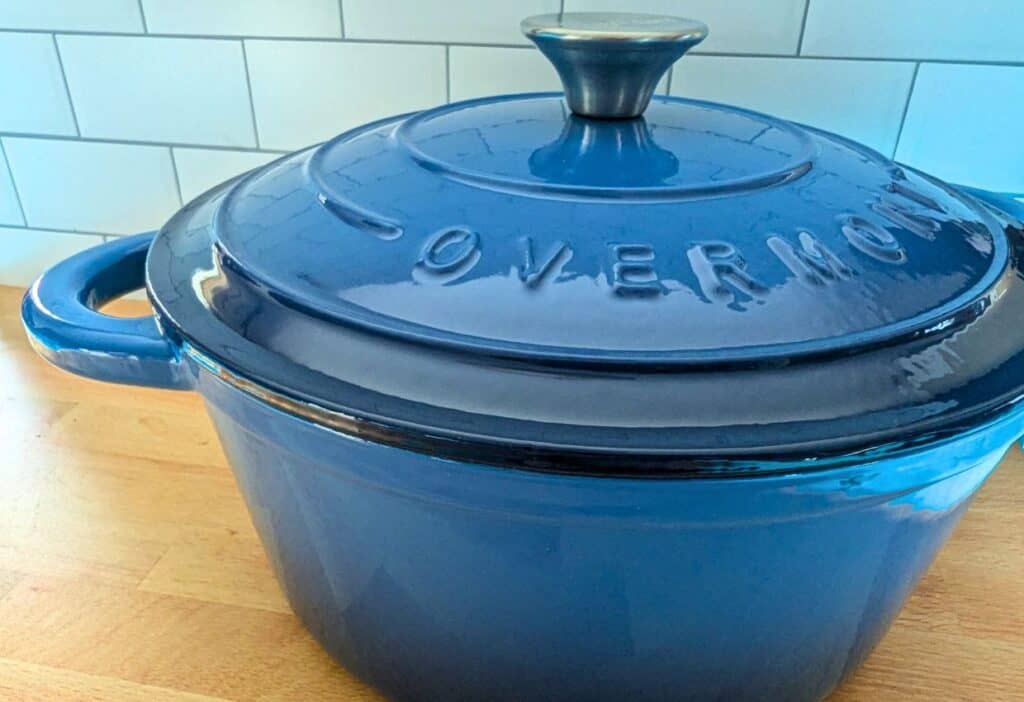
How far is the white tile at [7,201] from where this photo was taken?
896 millimetres

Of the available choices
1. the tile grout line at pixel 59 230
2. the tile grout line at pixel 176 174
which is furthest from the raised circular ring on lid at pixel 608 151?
the tile grout line at pixel 59 230

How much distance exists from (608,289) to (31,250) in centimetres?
88

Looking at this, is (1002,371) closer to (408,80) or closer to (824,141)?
(824,141)

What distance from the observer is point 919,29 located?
644mm

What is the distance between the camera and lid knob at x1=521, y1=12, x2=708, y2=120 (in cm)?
40

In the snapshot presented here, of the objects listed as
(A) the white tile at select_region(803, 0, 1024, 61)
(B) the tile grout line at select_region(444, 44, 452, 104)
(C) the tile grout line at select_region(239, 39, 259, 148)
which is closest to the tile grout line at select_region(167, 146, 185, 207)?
(C) the tile grout line at select_region(239, 39, 259, 148)

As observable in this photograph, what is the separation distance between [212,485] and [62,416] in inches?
7.7

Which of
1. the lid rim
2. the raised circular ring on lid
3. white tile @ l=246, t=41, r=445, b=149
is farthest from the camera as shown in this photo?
white tile @ l=246, t=41, r=445, b=149

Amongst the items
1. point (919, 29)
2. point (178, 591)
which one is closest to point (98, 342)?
point (178, 591)

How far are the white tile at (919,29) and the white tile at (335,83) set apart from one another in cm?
34

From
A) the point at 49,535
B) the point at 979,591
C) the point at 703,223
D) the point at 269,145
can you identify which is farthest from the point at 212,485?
the point at 979,591

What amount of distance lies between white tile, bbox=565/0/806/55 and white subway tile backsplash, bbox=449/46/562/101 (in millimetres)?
60

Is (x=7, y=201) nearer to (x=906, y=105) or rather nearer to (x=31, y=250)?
(x=31, y=250)

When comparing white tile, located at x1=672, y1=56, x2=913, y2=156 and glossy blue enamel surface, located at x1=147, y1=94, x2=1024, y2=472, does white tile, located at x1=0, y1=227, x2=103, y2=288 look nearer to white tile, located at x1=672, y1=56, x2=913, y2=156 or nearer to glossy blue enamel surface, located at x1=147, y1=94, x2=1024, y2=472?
glossy blue enamel surface, located at x1=147, y1=94, x2=1024, y2=472
